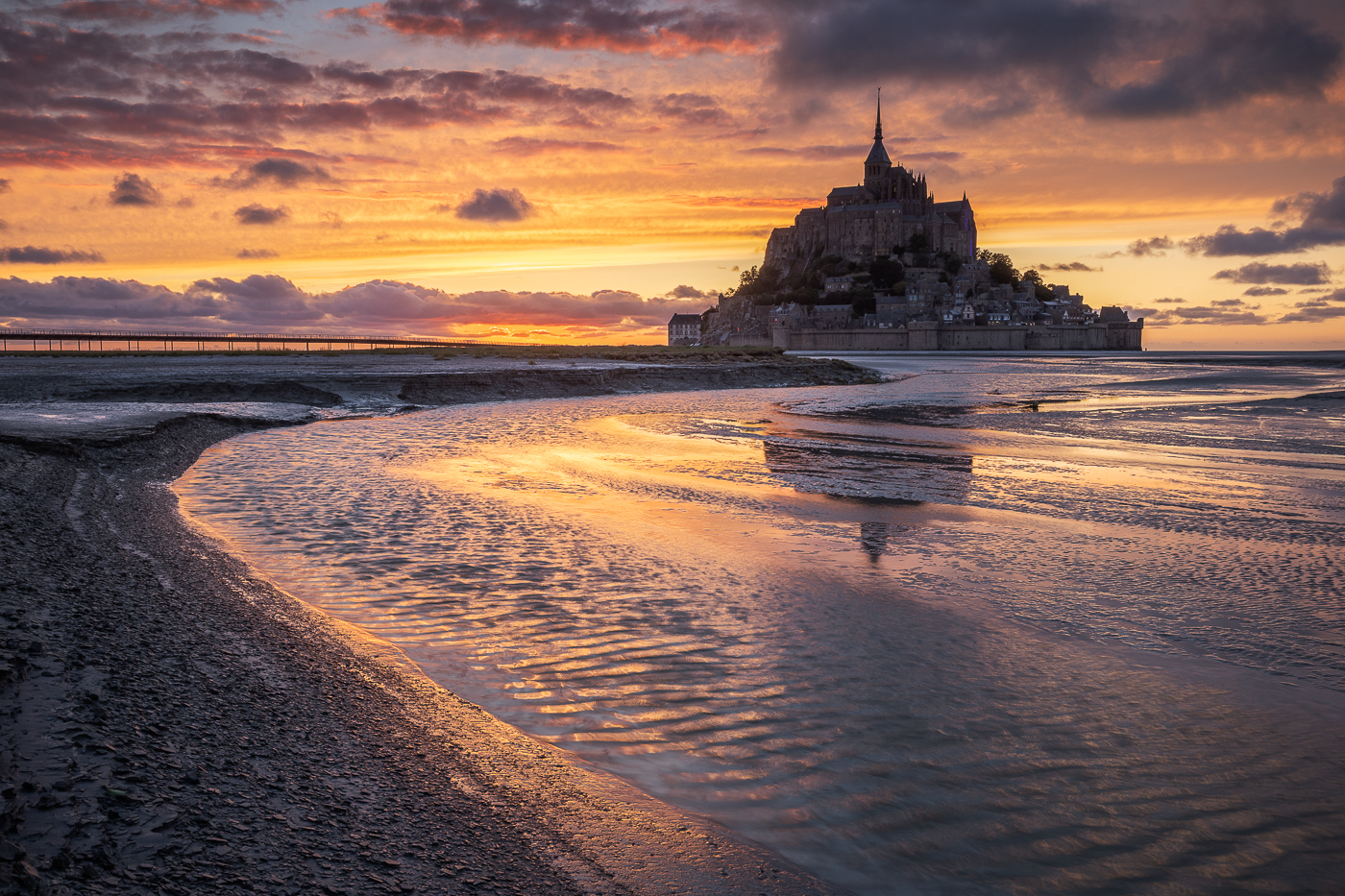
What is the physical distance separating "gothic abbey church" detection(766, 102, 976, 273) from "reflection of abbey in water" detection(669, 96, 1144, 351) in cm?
18

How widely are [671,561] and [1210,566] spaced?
4526 mm

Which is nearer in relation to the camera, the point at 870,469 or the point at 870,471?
the point at 870,471

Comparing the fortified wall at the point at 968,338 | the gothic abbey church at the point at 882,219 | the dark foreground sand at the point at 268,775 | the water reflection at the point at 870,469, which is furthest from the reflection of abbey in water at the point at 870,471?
the gothic abbey church at the point at 882,219

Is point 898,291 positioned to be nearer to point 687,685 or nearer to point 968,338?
point 968,338

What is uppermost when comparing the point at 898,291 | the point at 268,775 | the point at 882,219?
the point at 882,219

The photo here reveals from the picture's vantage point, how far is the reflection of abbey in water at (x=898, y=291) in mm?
130625

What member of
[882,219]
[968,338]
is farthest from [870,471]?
[882,219]

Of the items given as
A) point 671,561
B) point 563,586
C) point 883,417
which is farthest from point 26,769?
point 883,417

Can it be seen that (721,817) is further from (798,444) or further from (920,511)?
(798,444)

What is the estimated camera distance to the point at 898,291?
135 meters

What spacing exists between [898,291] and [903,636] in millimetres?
138150

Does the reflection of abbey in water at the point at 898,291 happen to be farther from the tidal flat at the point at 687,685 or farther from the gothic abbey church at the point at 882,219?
the tidal flat at the point at 687,685

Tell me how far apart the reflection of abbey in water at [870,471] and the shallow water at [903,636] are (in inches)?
3.8

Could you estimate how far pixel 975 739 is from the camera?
12.2ft
